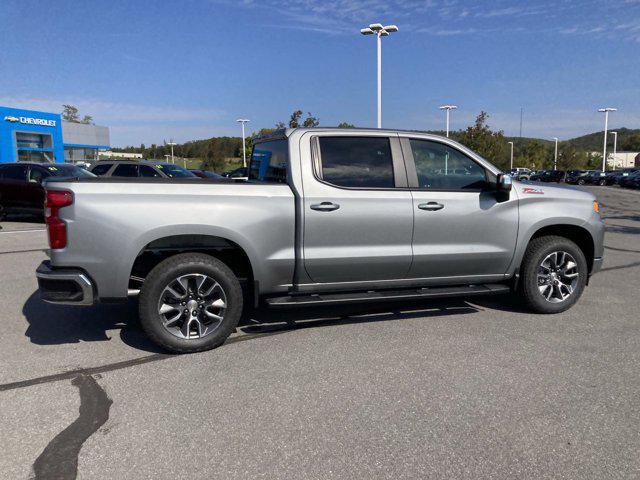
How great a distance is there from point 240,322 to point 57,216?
2.04 metres

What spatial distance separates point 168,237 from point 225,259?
0.74 meters

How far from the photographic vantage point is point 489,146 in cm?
5372

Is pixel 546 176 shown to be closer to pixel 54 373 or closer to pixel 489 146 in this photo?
pixel 489 146

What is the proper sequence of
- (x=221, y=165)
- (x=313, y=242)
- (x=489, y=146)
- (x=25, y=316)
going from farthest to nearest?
1. (x=221, y=165)
2. (x=489, y=146)
3. (x=25, y=316)
4. (x=313, y=242)

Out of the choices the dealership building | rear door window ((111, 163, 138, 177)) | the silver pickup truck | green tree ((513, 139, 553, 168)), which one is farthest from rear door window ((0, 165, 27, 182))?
green tree ((513, 139, 553, 168))

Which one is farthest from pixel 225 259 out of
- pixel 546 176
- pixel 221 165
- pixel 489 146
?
pixel 221 165

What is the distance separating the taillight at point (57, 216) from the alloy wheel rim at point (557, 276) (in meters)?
4.48

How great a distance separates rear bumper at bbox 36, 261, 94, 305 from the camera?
3986 millimetres

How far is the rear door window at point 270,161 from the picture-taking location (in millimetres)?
4801

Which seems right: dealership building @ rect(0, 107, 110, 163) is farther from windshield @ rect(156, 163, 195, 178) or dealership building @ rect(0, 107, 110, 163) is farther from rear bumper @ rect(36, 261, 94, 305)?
rear bumper @ rect(36, 261, 94, 305)

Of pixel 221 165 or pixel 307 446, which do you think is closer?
pixel 307 446

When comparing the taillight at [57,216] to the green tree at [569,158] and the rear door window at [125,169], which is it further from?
the green tree at [569,158]

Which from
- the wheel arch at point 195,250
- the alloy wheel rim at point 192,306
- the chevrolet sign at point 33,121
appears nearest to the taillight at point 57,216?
the wheel arch at point 195,250

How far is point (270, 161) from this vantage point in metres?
5.22
